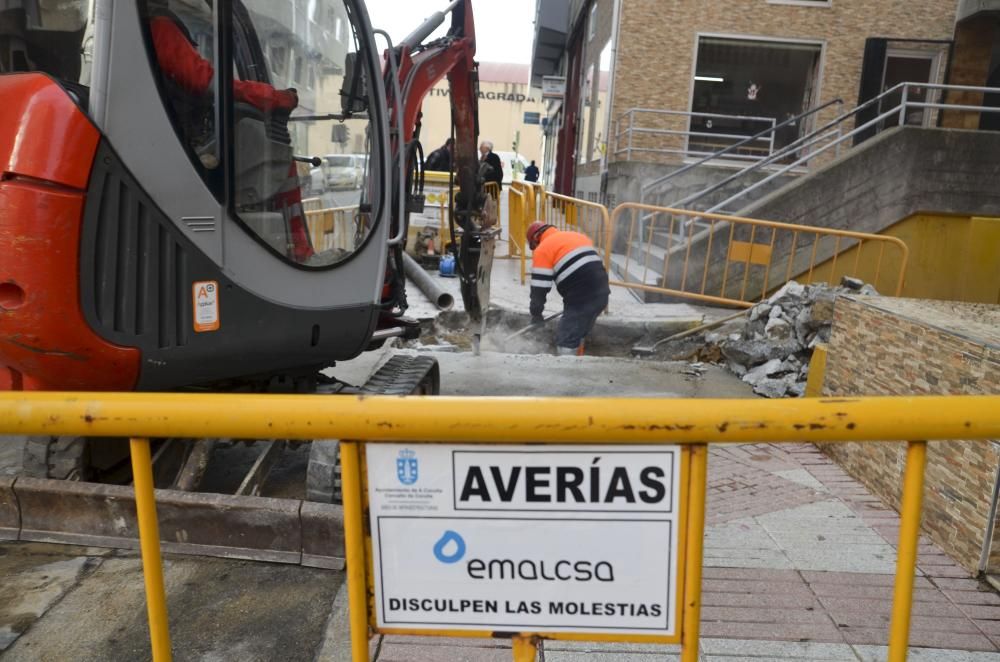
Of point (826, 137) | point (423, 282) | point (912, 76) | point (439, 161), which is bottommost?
point (423, 282)

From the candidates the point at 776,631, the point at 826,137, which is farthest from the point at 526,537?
the point at 826,137

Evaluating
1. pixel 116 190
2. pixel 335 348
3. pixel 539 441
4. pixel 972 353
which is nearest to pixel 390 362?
pixel 335 348

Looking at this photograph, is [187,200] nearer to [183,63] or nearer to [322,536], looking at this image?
[183,63]

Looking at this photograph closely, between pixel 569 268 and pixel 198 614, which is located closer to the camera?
pixel 198 614

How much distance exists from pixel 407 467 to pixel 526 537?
0.31 metres

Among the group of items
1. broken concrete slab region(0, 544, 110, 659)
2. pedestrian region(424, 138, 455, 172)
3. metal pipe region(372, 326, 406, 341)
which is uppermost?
pedestrian region(424, 138, 455, 172)

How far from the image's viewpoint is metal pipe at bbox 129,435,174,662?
1.66 m

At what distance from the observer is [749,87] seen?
16.9 metres

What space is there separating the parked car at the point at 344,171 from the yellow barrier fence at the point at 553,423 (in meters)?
2.92

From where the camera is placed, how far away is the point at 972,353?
350 centimetres

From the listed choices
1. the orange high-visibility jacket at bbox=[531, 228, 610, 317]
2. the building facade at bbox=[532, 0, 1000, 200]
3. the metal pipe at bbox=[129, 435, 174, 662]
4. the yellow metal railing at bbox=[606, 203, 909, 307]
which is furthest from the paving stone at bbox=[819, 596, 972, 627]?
the building facade at bbox=[532, 0, 1000, 200]

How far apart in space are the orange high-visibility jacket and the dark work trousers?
0.07 meters

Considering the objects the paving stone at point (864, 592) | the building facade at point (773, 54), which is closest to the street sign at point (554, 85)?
the building facade at point (773, 54)

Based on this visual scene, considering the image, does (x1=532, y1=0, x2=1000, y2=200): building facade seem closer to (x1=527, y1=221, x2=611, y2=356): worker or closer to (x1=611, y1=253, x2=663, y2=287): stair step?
(x1=611, y1=253, x2=663, y2=287): stair step
